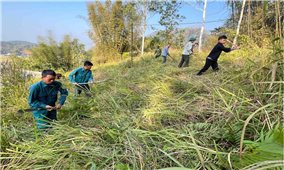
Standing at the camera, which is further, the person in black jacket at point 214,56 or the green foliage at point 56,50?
the green foliage at point 56,50

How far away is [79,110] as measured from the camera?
3082 millimetres

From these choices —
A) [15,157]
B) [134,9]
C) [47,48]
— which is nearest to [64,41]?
[47,48]

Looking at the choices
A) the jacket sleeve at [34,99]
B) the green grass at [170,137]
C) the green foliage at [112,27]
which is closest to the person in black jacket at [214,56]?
the green grass at [170,137]

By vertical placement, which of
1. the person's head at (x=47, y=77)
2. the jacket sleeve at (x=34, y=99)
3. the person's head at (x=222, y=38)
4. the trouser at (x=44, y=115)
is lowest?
the trouser at (x=44, y=115)

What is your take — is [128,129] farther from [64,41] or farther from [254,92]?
[64,41]

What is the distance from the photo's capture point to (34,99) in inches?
105

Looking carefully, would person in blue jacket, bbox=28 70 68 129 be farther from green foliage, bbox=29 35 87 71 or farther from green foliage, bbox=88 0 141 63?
green foliage, bbox=29 35 87 71

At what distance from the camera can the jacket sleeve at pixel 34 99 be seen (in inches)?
104

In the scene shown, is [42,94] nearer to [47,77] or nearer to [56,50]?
[47,77]

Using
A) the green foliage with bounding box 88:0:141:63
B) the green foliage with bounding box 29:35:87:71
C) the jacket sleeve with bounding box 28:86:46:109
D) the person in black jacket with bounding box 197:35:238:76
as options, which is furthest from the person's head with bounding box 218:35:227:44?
the green foliage with bounding box 29:35:87:71

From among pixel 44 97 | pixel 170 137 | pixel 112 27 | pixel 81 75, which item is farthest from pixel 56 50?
pixel 170 137

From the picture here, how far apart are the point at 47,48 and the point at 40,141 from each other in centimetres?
1825

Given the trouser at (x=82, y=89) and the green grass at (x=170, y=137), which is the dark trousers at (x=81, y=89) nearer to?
the trouser at (x=82, y=89)

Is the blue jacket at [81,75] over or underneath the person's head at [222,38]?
underneath
